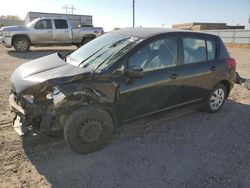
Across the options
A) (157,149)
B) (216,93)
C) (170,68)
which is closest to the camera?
(157,149)

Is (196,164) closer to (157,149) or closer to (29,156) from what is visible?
(157,149)

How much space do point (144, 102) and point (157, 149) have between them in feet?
2.50

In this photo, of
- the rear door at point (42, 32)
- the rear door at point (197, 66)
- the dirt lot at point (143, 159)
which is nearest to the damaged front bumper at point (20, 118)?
the dirt lot at point (143, 159)

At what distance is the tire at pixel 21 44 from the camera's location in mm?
14750

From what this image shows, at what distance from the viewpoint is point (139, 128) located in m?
4.62

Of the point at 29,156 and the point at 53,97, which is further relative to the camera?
the point at 29,156

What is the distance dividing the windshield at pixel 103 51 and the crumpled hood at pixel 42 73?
219mm

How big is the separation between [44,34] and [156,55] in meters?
12.7

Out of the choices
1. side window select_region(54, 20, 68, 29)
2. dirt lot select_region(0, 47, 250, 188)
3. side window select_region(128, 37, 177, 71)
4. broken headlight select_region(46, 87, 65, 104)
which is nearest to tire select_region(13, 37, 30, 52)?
side window select_region(54, 20, 68, 29)

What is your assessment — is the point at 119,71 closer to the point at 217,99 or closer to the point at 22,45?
the point at 217,99

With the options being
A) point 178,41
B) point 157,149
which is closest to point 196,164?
point 157,149

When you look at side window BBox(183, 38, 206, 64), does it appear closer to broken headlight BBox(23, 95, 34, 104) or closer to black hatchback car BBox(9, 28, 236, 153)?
black hatchback car BBox(9, 28, 236, 153)

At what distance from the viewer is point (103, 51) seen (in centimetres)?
421

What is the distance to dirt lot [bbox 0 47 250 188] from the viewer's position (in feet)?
10.5
